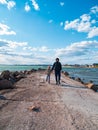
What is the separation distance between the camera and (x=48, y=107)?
8.37 meters

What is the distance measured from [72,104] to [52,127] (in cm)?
326

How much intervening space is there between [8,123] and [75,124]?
2.00m

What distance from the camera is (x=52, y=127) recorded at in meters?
6.04

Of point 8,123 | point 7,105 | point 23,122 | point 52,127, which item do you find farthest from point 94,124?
point 7,105

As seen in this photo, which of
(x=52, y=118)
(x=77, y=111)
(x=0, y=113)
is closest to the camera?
(x=52, y=118)

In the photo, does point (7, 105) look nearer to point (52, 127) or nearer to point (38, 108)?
point (38, 108)

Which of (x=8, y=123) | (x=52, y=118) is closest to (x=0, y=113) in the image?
(x=8, y=123)

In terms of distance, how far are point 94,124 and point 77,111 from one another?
1.56 meters

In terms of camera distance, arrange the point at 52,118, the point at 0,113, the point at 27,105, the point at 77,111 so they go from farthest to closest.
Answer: the point at 27,105 < the point at 77,111 < the point at 0,113 < the point at 52,118

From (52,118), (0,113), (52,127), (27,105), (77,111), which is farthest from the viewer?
(27,105)

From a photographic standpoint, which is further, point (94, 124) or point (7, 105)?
point (7, 105)

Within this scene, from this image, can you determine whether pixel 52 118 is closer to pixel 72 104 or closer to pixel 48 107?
pixel 48 107

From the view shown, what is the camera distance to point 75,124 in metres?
6.37

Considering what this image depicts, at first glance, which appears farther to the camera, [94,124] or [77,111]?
[77,111]
